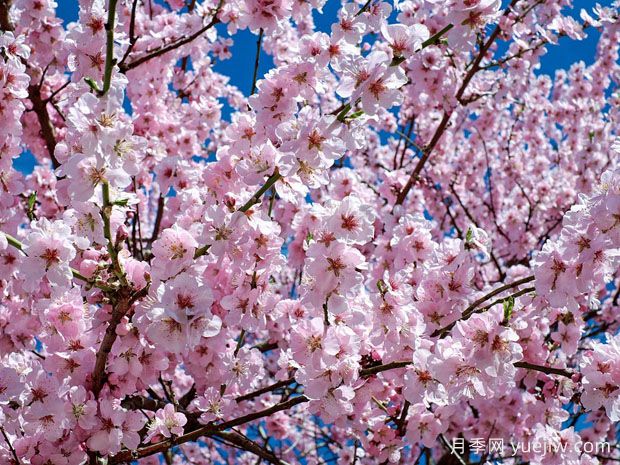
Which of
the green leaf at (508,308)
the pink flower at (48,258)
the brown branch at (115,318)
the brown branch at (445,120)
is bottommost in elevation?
the green leaf at (508,308)

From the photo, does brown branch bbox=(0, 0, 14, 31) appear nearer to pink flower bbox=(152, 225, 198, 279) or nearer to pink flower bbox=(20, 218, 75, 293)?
pink flower bbox=(20, 218, 75, 293)

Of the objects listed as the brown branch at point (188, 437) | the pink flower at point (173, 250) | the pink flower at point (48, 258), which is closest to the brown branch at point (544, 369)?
the brown branch at point (188, 437)

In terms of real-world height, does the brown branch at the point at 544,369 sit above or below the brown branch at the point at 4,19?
below

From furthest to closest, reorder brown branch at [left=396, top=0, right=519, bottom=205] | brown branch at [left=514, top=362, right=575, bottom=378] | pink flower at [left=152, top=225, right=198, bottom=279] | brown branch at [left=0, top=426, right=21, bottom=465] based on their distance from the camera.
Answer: brown branch at [left=396, top=0, right=519, bottom=205] < brown branch at [left=0, top=426, right=21, bottom=465] < brown branch at [left=514, top=362, right=575, bottom=378] < pink flower at [left=152, top=225, right=198, bottom=279]

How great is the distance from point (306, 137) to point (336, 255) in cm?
53

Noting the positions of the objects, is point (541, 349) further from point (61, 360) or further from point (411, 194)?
point (411, 194)

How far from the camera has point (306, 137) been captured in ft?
7.83

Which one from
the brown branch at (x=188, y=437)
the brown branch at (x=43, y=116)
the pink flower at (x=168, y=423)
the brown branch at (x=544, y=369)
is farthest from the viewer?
the brown branch at (x=43, y=116)

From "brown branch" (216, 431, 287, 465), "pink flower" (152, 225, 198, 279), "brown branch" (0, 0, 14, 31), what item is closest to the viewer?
"pink flower" (152, 225, 198, 279)

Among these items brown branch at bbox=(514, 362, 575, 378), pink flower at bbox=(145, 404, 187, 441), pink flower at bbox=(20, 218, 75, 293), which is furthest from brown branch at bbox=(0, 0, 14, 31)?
brown branch at bbox=(514, 362, 575, 378)

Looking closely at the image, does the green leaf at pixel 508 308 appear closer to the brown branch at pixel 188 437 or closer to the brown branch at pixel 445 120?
the brown branch at pixel 188 437

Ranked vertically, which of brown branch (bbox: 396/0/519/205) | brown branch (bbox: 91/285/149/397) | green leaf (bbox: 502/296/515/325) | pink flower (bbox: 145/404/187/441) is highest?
brown branch (bbox: 396/0/519/205)

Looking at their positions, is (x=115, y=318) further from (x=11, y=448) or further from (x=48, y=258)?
(x=11, y=448)

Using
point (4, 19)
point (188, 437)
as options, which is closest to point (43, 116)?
point (4, 19)
